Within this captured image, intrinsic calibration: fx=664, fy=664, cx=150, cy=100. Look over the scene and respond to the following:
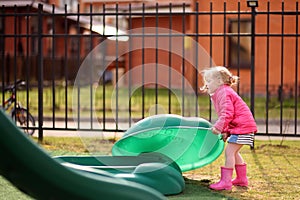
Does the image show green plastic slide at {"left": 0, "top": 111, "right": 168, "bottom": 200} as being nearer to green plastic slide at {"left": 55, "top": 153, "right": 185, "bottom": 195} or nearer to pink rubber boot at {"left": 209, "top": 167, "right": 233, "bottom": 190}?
green plastic slide at {"left": 55, "top": 153, "right": 185, "bottom": 195}

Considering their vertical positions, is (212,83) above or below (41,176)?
above

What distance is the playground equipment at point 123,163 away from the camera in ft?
10.1

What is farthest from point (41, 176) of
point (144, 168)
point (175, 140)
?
point (175, 140)

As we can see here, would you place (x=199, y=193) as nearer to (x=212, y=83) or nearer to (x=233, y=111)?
(x=233, y=111)

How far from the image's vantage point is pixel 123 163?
7320 mm

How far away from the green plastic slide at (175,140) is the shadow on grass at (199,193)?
1.73 ft

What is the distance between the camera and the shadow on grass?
21.3 ft

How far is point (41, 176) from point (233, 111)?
161 inches

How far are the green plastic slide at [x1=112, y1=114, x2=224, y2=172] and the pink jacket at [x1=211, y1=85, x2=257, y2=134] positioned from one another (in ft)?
2.02

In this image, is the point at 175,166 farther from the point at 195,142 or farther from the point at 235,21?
the point at 235,21

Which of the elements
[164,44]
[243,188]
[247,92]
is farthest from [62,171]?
[164,44]

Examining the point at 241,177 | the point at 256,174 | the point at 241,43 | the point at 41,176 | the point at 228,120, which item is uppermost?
the point at 241,43

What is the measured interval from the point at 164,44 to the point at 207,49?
17.4 ft

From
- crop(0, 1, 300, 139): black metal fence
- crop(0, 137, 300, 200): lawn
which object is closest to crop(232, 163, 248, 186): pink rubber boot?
crop(0, 137, 300, 200): lawn
